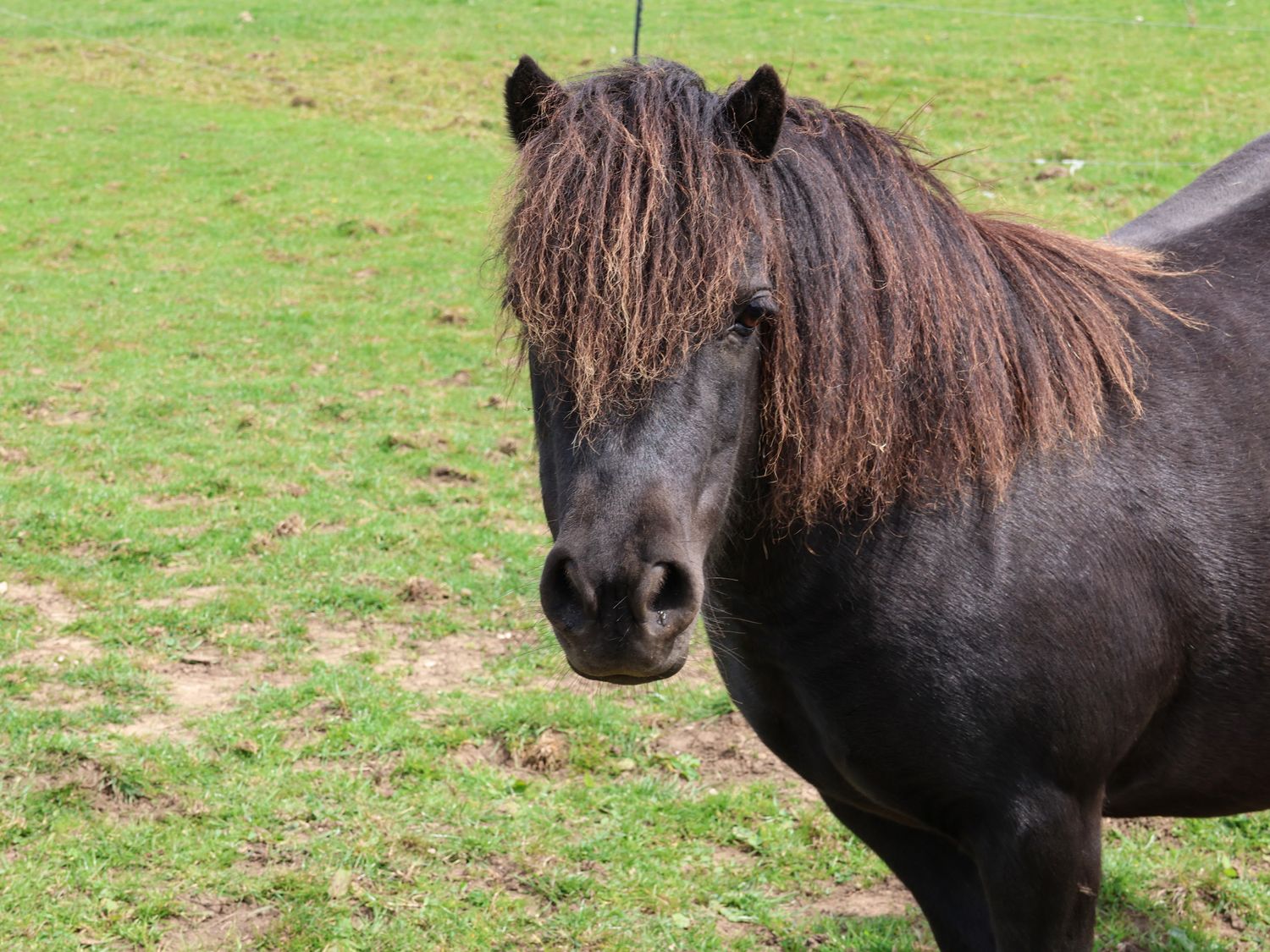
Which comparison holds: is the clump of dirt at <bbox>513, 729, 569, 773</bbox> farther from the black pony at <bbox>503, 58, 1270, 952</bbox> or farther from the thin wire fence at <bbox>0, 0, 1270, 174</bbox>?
the thin wire fence at <bbox>0, 0, 1270, 174</bbox>

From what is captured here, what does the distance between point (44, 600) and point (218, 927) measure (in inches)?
99.7

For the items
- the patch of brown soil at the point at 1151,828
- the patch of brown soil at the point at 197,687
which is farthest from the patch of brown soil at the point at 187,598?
the patch of brown soil at the point at 1151,828

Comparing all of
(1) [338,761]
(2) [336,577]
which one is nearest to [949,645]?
(1) [338,761]

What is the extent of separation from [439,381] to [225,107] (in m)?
11.3

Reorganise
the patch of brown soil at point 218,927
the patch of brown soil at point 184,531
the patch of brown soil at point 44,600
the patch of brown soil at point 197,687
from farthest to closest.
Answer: the patch of brown soil at point 184,531 → the patch of brown soil at point 44,600 → the patch of brown soil at point 197,687 → the patch of brown soil at point 218,927

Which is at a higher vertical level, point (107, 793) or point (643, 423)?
point (643, 423)

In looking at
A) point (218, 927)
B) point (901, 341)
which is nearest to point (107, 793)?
point (218, 927)

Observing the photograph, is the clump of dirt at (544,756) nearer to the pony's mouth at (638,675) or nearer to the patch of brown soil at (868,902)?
the patch of brown soil at (868,902)

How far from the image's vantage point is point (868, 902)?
3734 mm

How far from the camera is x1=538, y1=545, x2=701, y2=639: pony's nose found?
6.57 ft

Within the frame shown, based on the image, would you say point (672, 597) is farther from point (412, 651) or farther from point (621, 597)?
point (412, 651)

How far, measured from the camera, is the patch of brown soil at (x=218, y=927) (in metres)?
3.39

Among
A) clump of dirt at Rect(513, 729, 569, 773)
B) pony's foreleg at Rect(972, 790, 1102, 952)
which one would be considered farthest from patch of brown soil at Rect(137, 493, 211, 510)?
pony's foreleg at Rect(972, 790, 1102, 952)

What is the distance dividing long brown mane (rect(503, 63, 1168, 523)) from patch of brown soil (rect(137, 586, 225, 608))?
3.66 metres
